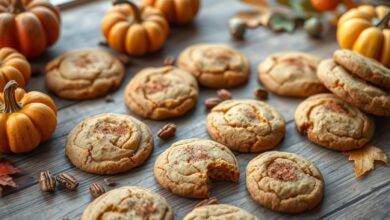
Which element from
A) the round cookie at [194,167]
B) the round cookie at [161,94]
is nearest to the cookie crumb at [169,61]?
the round cookie at [161,94]

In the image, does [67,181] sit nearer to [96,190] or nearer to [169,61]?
[96,190]

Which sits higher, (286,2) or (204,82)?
(286,2)

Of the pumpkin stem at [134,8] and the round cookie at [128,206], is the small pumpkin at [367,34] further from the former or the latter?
the round cookie at [128,206]

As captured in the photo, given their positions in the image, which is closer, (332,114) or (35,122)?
(35,122)

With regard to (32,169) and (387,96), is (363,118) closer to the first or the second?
(387,96)

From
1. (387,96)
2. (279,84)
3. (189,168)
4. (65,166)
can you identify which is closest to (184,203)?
(189,168)

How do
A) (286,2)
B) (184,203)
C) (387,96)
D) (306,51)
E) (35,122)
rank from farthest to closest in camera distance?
(286,2) → (306,51) → (387,96) → (35,122) → (184,203)
